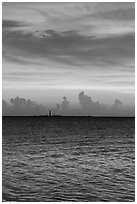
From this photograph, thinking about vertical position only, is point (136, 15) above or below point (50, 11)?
below

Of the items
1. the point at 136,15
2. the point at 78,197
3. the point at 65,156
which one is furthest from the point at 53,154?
the point at 136,15

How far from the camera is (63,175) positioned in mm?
7988

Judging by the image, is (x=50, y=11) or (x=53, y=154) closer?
(x=50, y=11)

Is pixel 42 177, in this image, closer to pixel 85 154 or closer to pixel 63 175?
pixel 63 175

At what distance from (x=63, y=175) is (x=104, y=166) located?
1846 mm

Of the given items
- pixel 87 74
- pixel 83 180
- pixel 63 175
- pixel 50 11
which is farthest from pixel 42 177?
pixel 87 74

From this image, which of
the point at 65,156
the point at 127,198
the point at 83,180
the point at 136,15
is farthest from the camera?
the point at 65,156

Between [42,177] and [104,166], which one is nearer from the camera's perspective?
[42,177]

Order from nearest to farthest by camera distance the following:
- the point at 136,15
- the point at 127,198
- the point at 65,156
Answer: the point at 136,15
the point at 127,198
the point at 65,156

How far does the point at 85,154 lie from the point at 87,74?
19307mm

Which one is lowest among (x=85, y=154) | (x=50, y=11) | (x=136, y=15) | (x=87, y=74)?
(x=85, y=154)

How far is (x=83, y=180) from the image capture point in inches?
278

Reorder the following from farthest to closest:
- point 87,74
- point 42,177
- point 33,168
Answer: point 87,74 → point 33,168 → point 42,177

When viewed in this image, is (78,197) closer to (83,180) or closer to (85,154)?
(83,180)
